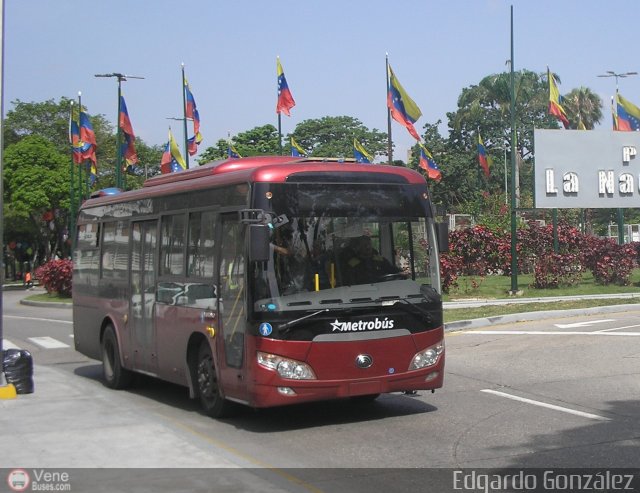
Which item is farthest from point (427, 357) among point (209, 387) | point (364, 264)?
point (209, 387)

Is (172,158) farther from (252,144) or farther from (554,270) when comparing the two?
(252,144)

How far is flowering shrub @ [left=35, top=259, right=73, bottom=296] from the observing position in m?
37.4

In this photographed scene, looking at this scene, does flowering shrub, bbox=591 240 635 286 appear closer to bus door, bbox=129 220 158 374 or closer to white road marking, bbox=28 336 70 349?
white road marking, bbox=28 336 70 349

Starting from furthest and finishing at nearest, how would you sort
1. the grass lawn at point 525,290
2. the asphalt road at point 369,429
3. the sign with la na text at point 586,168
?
1. the sign with la na text at point 586,168
2. the grass lawn at point 525,290
3. the asphalt road at point 369,429

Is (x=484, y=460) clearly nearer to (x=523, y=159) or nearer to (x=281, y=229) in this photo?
(x=281, y=229)

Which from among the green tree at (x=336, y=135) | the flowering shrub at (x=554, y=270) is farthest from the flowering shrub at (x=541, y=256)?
the green tree at (x=336, y=135)

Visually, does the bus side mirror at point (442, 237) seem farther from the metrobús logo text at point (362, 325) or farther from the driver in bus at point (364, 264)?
the metrobús logo text at point (362, 325)

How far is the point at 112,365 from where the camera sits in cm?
1270

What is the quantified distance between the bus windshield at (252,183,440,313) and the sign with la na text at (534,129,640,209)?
21.8 m

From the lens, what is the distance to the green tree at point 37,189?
58062 millimetres

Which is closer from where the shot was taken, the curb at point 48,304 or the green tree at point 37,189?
the curb at point 48,304

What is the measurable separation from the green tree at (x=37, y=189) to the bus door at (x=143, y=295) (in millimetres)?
48777

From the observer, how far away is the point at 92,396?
1081cm

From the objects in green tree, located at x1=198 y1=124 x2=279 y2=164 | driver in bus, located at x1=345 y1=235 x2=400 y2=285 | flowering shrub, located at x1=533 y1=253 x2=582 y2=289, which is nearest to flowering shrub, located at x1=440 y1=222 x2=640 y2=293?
flowering shrub, located at x1=533 y1=253 x2=582 y2=289
